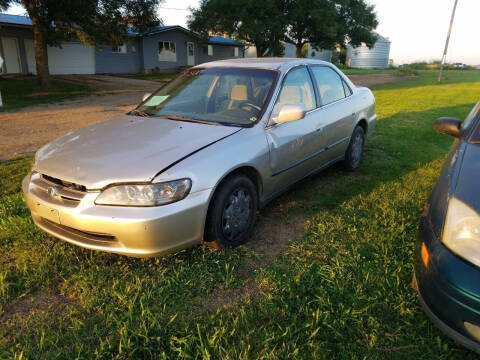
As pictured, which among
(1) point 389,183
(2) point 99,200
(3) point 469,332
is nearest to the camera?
(3) point 469,332

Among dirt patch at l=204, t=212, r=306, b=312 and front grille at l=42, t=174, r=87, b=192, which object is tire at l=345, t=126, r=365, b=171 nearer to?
dirt patch at l=204, t=212, r=306, b=312

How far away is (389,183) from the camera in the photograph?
187 inches

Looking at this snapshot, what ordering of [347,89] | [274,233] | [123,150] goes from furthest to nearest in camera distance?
[347,89]
[274,233]
[123,150]

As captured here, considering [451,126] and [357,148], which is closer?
[451,126]

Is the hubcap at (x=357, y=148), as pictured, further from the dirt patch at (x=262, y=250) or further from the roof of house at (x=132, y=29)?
the roof of house at (x=132, y=29)

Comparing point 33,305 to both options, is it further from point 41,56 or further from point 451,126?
point 41,56

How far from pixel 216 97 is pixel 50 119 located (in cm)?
718

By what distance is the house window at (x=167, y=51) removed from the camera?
30000mm

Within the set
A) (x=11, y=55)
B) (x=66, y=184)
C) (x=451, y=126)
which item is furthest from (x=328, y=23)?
(x=66, y=184)

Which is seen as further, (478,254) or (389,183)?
(389,183)

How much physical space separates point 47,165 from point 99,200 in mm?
667

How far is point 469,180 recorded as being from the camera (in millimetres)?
2207

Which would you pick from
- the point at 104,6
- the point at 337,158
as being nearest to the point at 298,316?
the point at 337,158

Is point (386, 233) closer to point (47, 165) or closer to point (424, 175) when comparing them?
point (424, 175)
